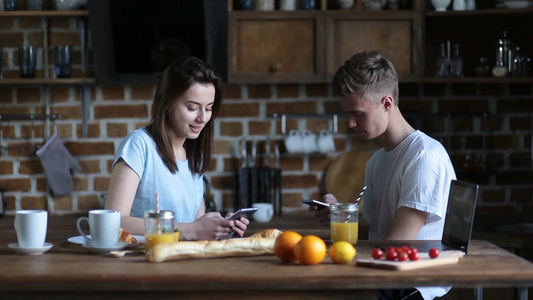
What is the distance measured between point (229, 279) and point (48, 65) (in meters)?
2.58

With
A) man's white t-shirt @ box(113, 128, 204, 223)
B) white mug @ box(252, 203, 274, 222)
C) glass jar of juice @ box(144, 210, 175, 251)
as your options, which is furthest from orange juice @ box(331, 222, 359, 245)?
white mug @ box(252, 203, 274, 222)

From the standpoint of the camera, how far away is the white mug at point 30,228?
2.09 metres

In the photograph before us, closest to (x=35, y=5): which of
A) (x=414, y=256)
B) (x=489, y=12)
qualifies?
(x=489, y=12)

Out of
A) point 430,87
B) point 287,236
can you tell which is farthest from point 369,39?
point 287,236

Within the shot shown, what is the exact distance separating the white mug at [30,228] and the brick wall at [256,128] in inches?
77.9

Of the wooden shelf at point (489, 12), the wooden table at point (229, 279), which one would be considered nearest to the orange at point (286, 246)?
the wooden table at point (229, 279)

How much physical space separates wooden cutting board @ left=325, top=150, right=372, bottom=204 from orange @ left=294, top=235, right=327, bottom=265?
211 cm

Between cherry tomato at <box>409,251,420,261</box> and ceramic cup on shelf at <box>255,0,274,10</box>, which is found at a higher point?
ceramic cup on shelf at <box>255,0,274,10</box>

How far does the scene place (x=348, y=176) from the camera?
405 centimetres

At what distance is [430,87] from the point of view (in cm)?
409

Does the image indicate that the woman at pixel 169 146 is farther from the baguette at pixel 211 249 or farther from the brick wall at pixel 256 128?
the brick wall at pixel 256 128

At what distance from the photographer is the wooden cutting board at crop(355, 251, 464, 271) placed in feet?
6.14

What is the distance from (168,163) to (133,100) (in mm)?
1471

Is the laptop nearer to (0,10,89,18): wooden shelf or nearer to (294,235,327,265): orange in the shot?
(294,235,327,265): orange
